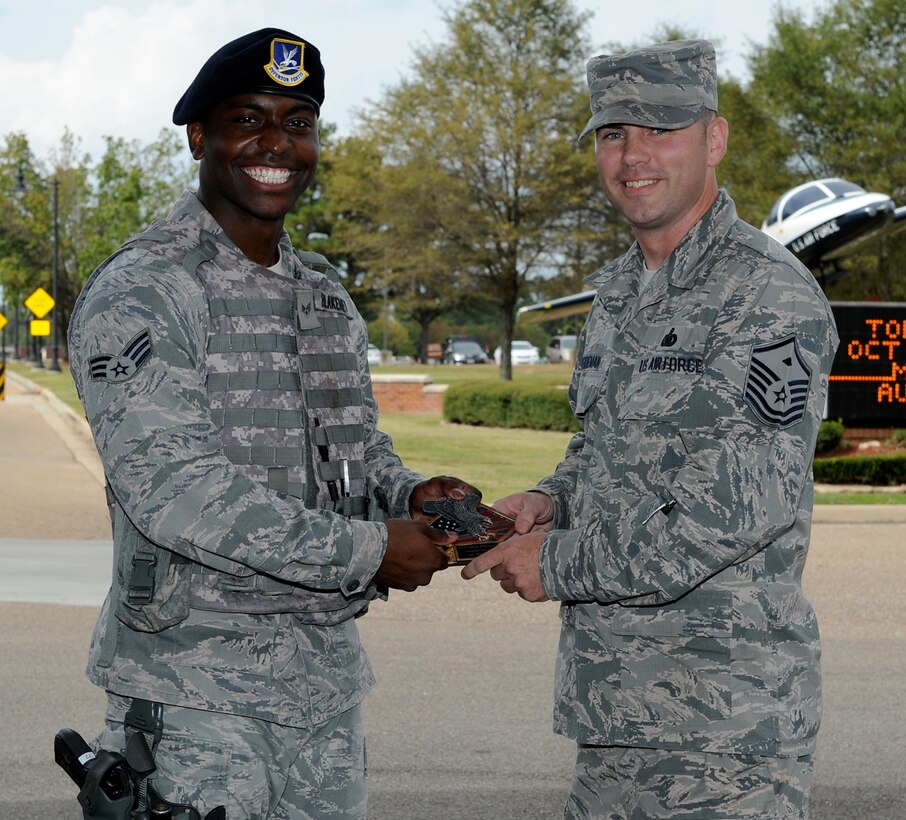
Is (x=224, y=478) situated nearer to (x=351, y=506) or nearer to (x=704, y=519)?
(x=351, y=506)

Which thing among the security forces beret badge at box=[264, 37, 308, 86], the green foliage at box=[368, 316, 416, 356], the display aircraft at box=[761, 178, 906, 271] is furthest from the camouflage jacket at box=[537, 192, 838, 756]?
the green foliage at box=[368, 316, 416, 356]

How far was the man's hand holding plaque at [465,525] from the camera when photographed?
3277 mm

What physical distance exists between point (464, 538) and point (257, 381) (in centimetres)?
66

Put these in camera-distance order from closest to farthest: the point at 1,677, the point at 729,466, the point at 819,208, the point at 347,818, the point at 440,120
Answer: the point at 729,466 < the point at 347,818 < the point at 1,677 < the point at 819,208 < the point at 440,120

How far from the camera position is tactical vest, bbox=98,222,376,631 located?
291 centimetres

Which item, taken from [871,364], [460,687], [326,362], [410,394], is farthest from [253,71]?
[410,394]

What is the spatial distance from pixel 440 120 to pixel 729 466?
4470cm

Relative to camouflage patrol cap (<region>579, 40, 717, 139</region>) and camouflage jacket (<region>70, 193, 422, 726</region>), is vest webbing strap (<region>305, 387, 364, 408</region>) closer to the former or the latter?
camouflage jacket (<region>70, 193, 422, 726</region>)

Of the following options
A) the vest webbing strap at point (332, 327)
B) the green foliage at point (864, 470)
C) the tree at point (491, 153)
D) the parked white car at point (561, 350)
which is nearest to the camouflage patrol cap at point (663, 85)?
the vest webbing strap at point (332, 327)

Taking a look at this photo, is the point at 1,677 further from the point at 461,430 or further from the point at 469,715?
the point at 461,430

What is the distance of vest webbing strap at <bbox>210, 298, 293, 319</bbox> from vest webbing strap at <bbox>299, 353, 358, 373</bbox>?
0.11 meters

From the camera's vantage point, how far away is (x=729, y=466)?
2807 millimetres

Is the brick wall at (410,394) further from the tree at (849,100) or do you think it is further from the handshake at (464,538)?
the handshake at (464,538)

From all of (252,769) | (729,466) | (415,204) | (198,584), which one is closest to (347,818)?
(252,769)
